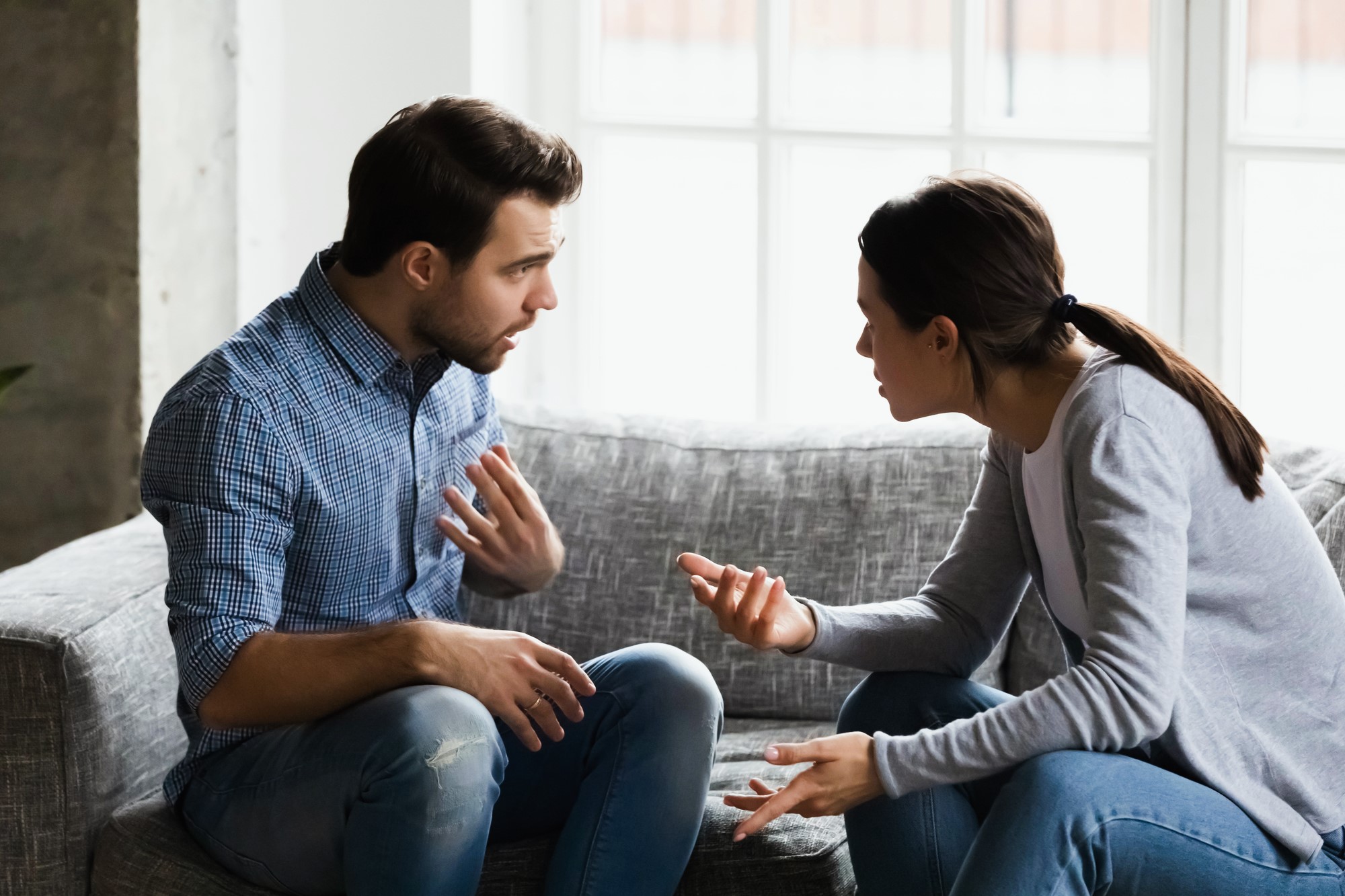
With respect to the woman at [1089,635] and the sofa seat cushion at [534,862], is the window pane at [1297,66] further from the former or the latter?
the sofa seat cushion at [534,862]

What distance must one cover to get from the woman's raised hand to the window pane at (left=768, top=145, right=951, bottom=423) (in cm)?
113

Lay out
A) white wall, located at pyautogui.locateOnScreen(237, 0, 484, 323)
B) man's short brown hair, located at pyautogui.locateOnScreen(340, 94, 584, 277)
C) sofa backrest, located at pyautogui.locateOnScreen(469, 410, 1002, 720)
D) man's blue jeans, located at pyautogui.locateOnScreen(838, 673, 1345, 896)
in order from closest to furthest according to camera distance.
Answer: man's blue jeans, located at pyautogui.locateOnScreen(838, 673, 1345, 896)
man's short brown hair, located at pyautogui.locateOnScreen(340, 94, 584, 277)
sofa backrest, located at pyautogui.locateOnScreen(469, 410, 1002, 720)
white wall, located at pyautogui.locateOnScreen(237, 0, 484, 323)

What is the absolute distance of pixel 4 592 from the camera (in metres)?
1.53

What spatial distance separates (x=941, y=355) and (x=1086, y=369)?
0.14 meters

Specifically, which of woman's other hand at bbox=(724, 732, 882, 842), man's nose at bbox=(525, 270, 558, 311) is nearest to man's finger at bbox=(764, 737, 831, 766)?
woman's other hand at bbox=(724, 732, 882, 842)

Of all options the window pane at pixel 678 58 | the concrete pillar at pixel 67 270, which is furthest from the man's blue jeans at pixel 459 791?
the window pane at pixel 678 58

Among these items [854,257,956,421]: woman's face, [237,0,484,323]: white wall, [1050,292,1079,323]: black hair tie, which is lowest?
[854,257,956,421]: woman's face

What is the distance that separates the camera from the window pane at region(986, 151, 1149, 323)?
8.10 ft

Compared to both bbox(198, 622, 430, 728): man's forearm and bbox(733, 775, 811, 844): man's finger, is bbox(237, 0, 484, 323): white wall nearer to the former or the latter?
bbox(198, 622, 430, 728): man's forearm

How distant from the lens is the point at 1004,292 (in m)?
1.25

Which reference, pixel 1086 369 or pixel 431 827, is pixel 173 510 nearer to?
pixel 431 827

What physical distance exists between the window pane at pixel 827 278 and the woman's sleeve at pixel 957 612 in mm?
1055

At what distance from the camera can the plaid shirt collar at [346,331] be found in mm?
1481

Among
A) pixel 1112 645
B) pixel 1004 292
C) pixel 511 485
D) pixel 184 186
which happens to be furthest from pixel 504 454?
pixel 184 186
